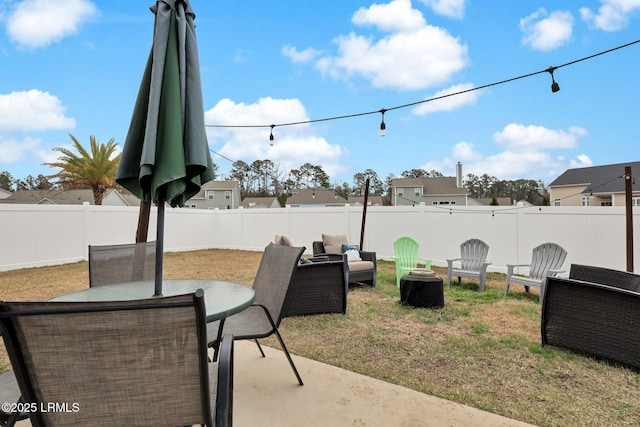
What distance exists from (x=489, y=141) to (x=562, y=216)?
13.6 meters

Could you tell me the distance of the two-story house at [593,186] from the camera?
21.4 meters

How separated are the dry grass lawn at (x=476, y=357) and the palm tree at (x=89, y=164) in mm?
14046

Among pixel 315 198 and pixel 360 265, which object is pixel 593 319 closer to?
pixel 360 265

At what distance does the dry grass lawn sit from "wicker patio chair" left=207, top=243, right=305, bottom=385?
0.80 m

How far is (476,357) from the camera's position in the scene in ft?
10.6

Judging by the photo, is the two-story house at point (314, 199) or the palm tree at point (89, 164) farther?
the two-story house at point (314, 199)

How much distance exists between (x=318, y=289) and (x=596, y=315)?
9.27 feet

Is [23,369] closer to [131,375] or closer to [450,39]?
[131,375]

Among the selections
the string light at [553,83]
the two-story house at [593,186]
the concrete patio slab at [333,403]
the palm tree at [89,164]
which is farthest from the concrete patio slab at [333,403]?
the two-story house at [593,186]

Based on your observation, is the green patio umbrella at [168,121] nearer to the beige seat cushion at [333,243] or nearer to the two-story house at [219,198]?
the beige seat cushion at [333,243]

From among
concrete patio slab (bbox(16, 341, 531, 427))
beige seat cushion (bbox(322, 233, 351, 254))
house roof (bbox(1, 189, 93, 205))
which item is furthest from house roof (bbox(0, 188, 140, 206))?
concrete patio slab (bbox(16, 341, 531, 427))

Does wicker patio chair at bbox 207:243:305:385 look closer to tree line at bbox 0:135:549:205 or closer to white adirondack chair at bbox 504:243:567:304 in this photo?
white adirondack chair at bbox 504:243:567:304

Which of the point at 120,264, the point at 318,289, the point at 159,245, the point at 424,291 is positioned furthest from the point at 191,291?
the point at 424,291

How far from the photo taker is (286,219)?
11.7 meters
